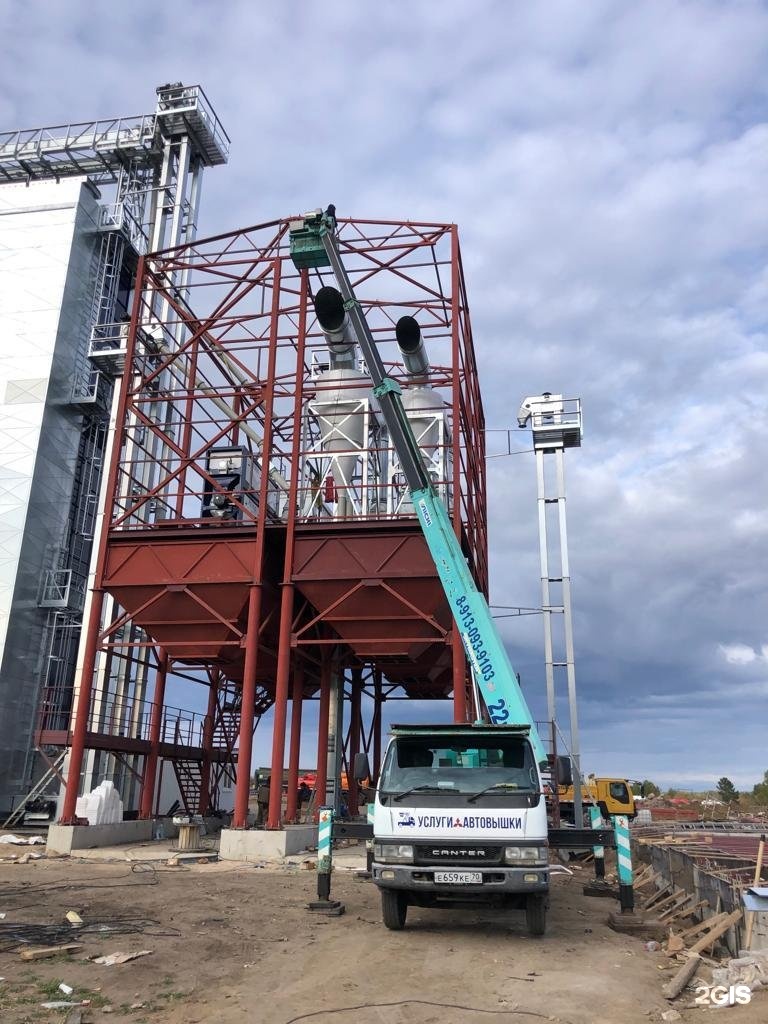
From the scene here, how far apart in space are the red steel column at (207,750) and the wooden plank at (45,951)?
19.3 metres

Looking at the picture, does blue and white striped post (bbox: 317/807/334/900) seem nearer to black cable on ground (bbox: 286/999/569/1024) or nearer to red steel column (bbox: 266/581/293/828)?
black cable on ground (bbox: 286/999/569/1024)

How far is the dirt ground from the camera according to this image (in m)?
6.75

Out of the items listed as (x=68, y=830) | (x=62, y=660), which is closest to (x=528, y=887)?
(x=68, y=830)

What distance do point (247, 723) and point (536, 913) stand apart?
11.1 metres

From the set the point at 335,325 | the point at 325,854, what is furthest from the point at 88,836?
the point at 335,325

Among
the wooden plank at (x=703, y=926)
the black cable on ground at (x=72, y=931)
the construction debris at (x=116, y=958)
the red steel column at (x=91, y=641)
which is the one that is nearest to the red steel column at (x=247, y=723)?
the red steel column at (x=91, y=641)

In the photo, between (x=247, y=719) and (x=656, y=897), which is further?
(x=247, y=719)

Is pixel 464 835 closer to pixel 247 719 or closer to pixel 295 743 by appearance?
pixel 247 719

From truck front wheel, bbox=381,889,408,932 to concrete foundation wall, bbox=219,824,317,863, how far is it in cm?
890

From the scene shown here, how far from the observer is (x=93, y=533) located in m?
32.0

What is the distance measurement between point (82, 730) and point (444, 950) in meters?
14.3

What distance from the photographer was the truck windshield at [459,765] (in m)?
9.63

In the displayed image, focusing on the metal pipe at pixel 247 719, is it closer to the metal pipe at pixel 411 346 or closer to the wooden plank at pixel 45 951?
the metal pipe at pixel 411 346

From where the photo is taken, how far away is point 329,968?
26.7 feet
